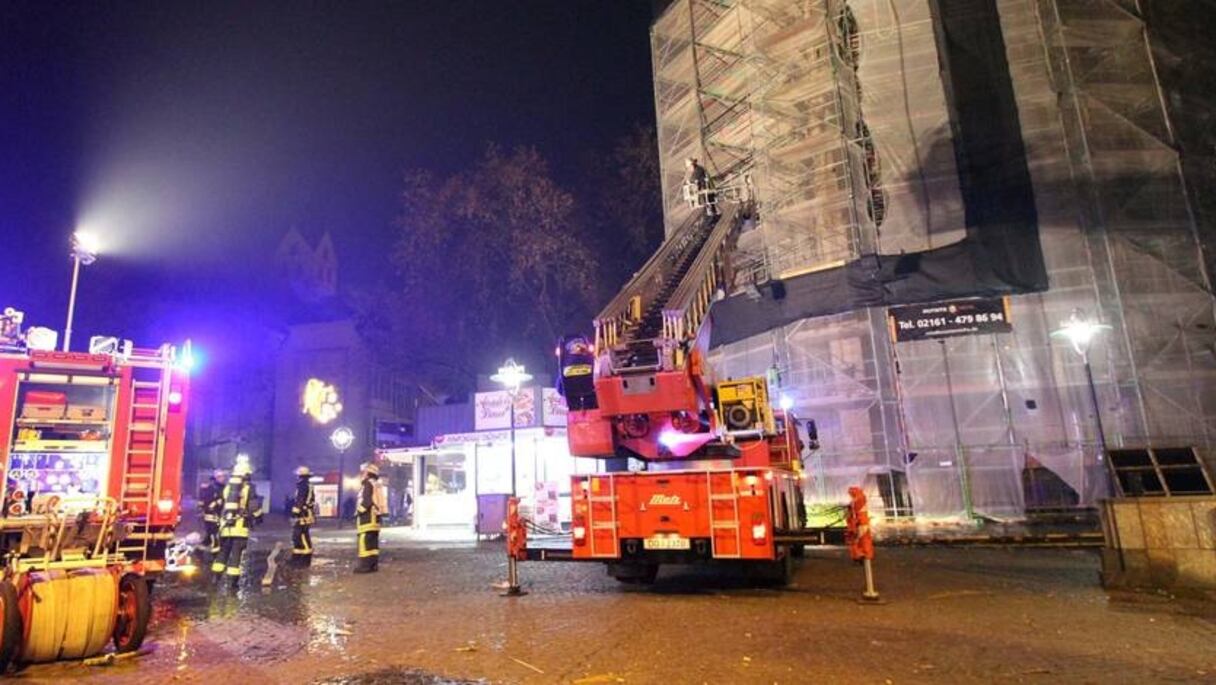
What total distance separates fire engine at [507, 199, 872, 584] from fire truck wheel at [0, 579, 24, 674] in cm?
522

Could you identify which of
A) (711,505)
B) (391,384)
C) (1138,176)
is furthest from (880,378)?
(391,384)

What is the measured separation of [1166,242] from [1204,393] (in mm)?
4002

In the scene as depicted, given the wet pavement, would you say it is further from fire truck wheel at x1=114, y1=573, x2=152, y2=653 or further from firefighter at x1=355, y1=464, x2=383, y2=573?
firefighter at x1=355, y1=464, x2=383, y2=573

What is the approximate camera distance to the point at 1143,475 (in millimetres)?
8750

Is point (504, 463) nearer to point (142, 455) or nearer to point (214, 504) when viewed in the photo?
point (214, 504)

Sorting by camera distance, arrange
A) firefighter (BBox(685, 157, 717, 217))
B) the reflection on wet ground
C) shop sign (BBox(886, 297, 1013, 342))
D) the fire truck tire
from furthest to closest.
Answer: shop sign (BBox(886, 297, 1013, 342)), firefighter (BBox(685, 157, 717, 217)), the fire truck tire, the reflection on wet ground

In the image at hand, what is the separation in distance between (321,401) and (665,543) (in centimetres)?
3622

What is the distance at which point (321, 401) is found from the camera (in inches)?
1586

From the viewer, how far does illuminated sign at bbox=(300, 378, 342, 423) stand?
131ft

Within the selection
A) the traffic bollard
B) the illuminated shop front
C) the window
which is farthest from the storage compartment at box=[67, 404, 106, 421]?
the illuminated shop front

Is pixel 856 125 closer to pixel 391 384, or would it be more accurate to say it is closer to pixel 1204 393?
pixel 1204 393

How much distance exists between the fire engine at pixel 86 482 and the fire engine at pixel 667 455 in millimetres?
4425

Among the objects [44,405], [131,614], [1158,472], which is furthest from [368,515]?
[1158,472]

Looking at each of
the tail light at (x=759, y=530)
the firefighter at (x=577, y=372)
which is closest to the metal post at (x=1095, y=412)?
the tail light at (x=759, y=530)
